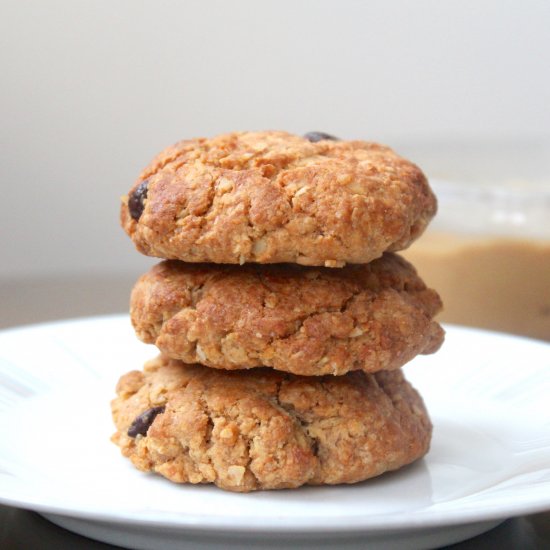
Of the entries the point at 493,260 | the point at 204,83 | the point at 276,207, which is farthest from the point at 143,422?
the point at 204,83

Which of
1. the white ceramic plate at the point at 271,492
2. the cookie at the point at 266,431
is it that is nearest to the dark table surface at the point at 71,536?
the white ceramic plate at the point at 271,492

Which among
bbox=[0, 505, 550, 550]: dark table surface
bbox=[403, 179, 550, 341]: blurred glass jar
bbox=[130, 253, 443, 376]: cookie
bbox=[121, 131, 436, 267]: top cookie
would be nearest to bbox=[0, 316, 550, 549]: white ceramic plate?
bbox=[0, 505, 550, 550]: dark table surface

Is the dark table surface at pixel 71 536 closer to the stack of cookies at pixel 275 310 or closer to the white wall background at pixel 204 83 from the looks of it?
the stack of cookies at pixel 275 310

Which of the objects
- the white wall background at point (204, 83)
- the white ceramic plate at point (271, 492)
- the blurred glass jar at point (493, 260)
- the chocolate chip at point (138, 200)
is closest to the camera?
the white ceramic plate at point (271, 492)

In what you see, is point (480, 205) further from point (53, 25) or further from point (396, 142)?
point (53, 25)

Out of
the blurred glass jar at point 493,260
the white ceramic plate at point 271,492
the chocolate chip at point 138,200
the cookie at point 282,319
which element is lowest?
the blurred glass jar at point 493,260

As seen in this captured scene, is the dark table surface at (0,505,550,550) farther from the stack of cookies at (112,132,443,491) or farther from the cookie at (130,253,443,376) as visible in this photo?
the cookie at (130,253,443,376)
